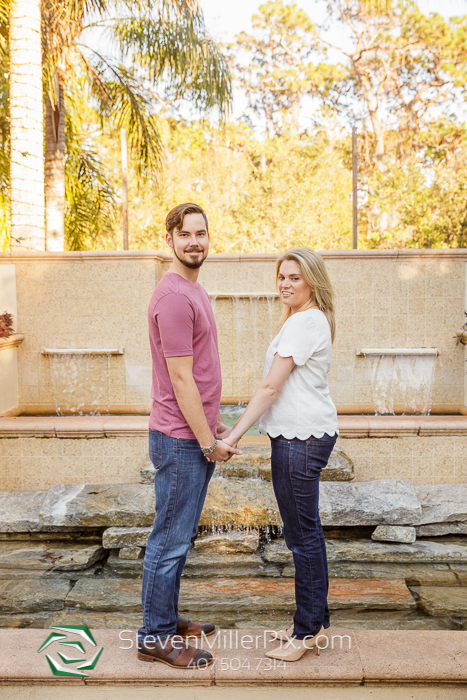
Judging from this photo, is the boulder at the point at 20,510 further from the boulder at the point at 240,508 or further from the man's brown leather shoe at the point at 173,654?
the man's brown leather shoe at the point at 173,654

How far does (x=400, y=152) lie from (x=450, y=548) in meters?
22.4

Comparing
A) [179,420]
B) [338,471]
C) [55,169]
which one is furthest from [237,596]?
[55,169]

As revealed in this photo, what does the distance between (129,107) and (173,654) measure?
33.9ft

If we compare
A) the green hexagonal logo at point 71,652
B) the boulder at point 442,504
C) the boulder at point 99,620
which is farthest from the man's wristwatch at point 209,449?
the boulder at point 442,504

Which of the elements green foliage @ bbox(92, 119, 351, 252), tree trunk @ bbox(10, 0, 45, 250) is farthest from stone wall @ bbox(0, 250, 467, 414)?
green foliage @ bbox(92, 119, 351, 252)

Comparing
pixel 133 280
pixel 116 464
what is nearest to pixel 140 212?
pixel 133 280

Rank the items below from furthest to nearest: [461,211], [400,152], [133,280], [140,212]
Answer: [400,152] → [140,212] → [461,211] → [133,280]

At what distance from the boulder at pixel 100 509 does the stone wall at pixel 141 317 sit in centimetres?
196

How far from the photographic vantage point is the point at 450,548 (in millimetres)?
4133

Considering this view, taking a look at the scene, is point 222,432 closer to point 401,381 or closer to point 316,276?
point 316,276

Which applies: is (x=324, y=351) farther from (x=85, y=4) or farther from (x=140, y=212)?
(x=140, y=212)

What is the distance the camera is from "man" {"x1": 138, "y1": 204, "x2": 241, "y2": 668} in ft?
7.43

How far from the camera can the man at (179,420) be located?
7.43 feet

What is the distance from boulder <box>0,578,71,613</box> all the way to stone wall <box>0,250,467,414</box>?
2793 mm
